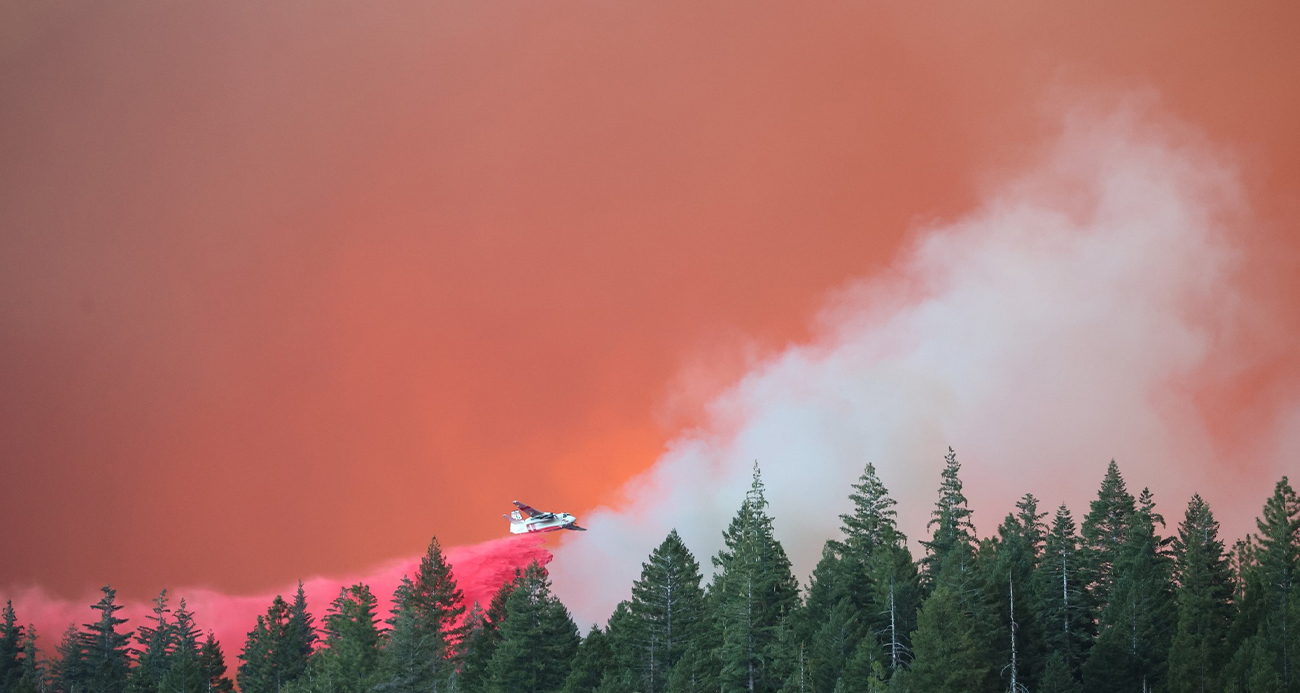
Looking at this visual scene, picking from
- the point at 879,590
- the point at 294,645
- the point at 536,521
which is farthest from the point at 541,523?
the point at 879,590

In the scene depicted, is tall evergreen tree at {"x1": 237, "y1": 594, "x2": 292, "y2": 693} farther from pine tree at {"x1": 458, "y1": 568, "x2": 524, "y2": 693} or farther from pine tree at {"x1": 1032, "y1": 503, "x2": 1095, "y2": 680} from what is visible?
pine tree at {"x1": 1032, "y1": 503, "x2": 1095, "y2": 680}

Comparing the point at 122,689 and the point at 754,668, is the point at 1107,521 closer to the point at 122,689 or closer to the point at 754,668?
the point at 754,668

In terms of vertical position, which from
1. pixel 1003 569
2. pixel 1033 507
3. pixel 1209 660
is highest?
pixel 1033 507

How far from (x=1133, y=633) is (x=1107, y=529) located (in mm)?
21442

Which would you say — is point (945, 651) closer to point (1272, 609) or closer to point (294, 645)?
point (1272, 609)

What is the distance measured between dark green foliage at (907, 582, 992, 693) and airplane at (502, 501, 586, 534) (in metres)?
49.9

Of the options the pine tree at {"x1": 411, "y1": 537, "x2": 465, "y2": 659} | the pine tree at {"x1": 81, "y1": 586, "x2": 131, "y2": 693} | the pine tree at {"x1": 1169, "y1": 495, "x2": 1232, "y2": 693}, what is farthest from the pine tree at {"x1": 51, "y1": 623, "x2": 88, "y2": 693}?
the pine tree at {"x1": 1169, "y1": 495, "x2": 1232, "y2": 693}

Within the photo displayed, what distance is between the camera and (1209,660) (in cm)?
8362

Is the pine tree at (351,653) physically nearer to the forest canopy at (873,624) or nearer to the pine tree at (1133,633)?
the forest canopy at (873,624)

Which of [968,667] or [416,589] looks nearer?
[968,667]

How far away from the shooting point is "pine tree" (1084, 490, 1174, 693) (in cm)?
8712

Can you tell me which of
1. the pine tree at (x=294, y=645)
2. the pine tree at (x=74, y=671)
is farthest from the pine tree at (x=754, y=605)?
the pine tree at (x=74, y=671)

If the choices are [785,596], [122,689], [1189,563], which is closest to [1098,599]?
[1189,563]

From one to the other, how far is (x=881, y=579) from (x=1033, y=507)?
2886cm
